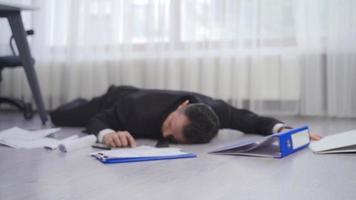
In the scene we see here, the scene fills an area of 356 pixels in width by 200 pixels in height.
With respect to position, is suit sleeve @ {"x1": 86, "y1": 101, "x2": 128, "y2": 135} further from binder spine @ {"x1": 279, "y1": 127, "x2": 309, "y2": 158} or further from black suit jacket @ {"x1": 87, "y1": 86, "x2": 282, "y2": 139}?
binder spine @ {"x1": 279, "y1": 127, "x2": 309, "y2": 158}

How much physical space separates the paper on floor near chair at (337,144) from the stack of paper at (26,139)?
40.9 inches

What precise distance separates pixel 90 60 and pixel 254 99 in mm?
1271

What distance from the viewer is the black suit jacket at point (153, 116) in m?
1.81

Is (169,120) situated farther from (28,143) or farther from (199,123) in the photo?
(28,143)

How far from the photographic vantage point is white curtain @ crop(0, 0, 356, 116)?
2707 millimetres

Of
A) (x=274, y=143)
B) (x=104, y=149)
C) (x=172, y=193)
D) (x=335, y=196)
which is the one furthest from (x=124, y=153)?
(x=335, y=196)

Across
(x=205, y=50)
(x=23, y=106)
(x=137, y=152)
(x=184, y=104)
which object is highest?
(x=205, y=50)

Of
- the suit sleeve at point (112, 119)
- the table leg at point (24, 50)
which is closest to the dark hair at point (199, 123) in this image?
the suit sleeve at point (112, 119)

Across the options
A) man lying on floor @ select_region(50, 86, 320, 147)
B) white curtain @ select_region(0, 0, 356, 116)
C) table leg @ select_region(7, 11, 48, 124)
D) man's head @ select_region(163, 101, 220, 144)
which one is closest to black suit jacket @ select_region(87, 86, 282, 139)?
man lying on floor @ select_region(50, 86, 320, 147)

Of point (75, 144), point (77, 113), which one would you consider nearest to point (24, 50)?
point (77, 113)

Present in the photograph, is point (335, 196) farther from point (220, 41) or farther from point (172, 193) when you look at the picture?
point (220, 41)

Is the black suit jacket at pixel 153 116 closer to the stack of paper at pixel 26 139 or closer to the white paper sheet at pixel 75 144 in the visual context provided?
the white paper sheet at pixel 75 144

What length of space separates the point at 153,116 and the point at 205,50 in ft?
4.12

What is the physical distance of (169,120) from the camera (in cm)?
170
